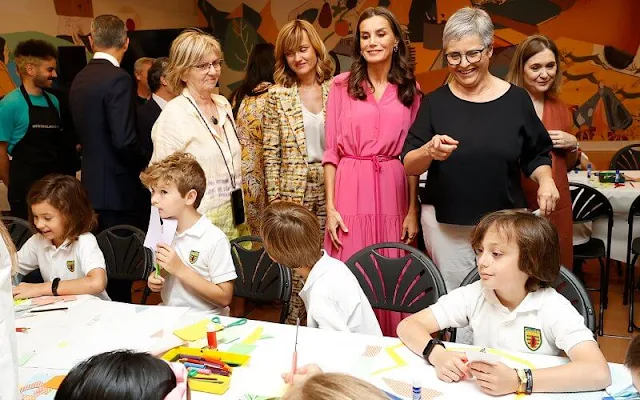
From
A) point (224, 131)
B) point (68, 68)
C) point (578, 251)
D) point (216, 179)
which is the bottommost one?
point (578, 251)

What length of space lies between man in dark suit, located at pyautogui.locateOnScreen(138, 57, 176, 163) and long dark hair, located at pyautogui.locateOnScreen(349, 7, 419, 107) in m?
1.59

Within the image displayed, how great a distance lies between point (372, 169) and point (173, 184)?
2.90ft

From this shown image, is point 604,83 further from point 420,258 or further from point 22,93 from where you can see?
point 22,93

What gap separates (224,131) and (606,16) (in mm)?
4362

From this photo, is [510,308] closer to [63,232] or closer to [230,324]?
[230,324]

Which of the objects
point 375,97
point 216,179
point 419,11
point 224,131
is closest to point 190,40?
point 224,131

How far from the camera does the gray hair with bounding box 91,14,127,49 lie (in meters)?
3.10

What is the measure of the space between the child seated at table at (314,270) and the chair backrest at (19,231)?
1.65m

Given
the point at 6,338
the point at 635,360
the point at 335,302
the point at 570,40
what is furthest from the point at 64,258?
the point at 570,40

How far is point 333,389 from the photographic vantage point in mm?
854

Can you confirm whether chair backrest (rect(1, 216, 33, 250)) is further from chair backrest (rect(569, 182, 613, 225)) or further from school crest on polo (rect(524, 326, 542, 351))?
chair backrest (rect(569, 182, 613, 225))

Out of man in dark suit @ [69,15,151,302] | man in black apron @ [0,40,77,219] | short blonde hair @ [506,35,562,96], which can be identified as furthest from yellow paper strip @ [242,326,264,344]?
man in black apron @ [0,40,77,219]

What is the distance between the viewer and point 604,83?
5.61 meters

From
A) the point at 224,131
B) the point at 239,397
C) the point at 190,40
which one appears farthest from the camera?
the point at 224,131
